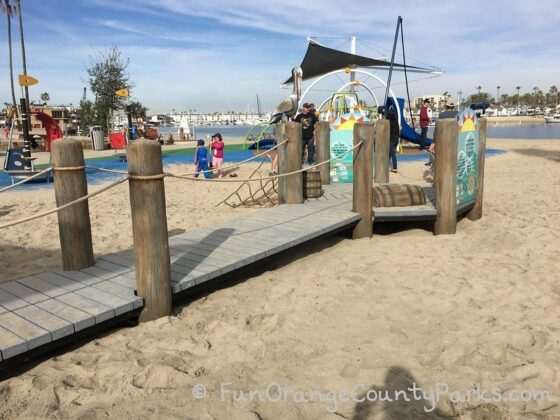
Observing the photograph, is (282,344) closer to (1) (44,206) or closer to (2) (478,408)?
(2) (478,408)

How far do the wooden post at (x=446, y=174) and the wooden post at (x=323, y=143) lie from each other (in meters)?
2.59

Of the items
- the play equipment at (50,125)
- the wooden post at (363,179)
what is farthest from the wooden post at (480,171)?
the play equipment at (50,125)

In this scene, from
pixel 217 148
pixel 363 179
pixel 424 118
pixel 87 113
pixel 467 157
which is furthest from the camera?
pixel 87 113

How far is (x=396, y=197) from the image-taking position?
6203mm

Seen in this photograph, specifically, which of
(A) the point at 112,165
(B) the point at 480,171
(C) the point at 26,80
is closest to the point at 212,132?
(A) the point at 112,165

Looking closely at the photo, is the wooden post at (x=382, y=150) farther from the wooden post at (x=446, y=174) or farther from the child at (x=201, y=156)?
the child at (x=201, y=156)

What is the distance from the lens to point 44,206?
844 centimetres

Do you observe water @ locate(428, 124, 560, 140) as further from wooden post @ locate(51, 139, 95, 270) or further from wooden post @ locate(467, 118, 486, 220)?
wooden post @ locate(51, 139, 95, 270)

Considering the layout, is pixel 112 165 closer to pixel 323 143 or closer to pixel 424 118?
pixel 323 143

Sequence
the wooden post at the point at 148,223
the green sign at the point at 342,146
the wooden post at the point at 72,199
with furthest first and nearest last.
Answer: the green sign at the point at 342,146
the wooden post at the point at 72,199
the wooden post at the point at 148,223

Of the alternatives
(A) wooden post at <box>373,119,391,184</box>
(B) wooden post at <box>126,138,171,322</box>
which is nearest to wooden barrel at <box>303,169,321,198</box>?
(A) wooden post at <box>373,119,391,184</box>

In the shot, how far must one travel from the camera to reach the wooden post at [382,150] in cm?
786

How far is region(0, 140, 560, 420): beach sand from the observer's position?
2656 mm

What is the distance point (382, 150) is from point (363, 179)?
99.0 inches
